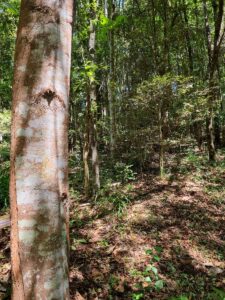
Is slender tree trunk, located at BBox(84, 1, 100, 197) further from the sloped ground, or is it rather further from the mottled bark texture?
the mottled bark texture

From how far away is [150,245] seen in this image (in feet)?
17.4

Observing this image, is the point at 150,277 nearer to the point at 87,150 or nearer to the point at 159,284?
the point at 159,284

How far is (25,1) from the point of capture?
40.2 inches

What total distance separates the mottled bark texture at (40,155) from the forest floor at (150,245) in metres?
2.86

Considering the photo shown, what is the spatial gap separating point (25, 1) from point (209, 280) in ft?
15.4

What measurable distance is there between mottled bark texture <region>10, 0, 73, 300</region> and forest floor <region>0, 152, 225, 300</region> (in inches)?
113

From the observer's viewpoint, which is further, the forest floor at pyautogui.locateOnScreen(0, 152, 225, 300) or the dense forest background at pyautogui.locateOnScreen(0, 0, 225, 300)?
the dense forest background at pyautogui.locateOnScreen(0, 0, 225, 300)

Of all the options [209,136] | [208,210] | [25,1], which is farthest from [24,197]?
[209,136]

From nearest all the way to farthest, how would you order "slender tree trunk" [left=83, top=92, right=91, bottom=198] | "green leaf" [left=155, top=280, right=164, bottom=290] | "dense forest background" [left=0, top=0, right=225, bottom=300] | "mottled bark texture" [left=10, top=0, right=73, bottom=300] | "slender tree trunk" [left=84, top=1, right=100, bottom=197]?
"mottled bark texture" [left=10, top=0, right=73, bottom=300], "green leaf" [left=155, top=280, right=164, bottom=290], "dense forest background" [left=0, top=0, right=225, bottom=300], "slender tree trunk" [left=84, top=1, right=100, bottom=197], "slender tree trunk" [left=83, top=92, right=91, bottom=198]

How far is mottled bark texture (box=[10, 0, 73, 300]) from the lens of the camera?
2.95 ft

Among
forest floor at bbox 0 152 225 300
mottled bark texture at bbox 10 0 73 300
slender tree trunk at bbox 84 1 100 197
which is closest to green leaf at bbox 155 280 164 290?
forest floor at bbox 0 152 225 300

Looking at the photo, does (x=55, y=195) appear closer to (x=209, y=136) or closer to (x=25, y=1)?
(x=25, y=1)

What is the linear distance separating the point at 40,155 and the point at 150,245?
4.80 metres

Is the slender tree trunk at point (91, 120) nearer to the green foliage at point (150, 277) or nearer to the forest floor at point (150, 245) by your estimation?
the forest floor at point (150, 245)
